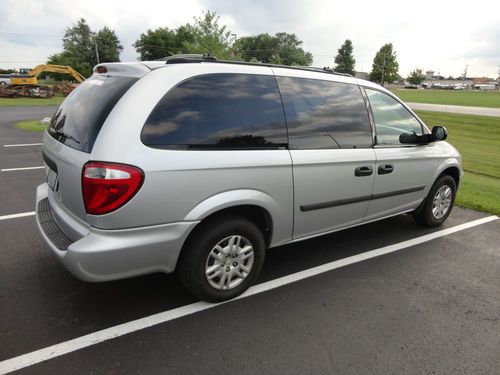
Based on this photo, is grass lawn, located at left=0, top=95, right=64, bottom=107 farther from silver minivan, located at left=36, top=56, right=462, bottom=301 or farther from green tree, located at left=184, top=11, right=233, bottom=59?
silver minivan, located at left=36, top=56, right=462, bottom=301

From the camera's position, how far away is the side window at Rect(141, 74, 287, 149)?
2.48 m

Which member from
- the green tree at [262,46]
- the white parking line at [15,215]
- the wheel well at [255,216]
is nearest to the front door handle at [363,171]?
the wheel well at [255,216]

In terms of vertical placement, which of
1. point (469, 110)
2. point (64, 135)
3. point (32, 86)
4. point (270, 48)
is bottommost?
point (64, 135)

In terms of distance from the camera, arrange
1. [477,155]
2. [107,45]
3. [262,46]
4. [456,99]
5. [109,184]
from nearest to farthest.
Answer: [109,184], [477,155], [456,99], [107,45], [262,46]

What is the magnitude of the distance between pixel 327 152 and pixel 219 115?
3.47 feet

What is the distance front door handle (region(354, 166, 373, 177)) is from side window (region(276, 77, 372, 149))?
0.72 ft

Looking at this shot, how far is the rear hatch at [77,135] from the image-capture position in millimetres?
2434

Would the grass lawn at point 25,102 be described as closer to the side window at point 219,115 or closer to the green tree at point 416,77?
the side window at point 219,115

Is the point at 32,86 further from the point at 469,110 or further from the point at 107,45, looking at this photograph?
the point at 107,45

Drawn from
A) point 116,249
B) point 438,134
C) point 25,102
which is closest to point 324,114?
point 438,134


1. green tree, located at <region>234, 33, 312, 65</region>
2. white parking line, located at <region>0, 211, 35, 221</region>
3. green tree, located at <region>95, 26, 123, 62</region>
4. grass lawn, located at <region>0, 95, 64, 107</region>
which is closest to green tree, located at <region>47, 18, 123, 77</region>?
green tree, located at <region>95, 26, 123, 62</region>

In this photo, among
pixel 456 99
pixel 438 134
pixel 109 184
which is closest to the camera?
pixel 109 184

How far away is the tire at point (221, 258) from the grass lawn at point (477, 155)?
13.9 ft

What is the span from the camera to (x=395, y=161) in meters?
3.80
